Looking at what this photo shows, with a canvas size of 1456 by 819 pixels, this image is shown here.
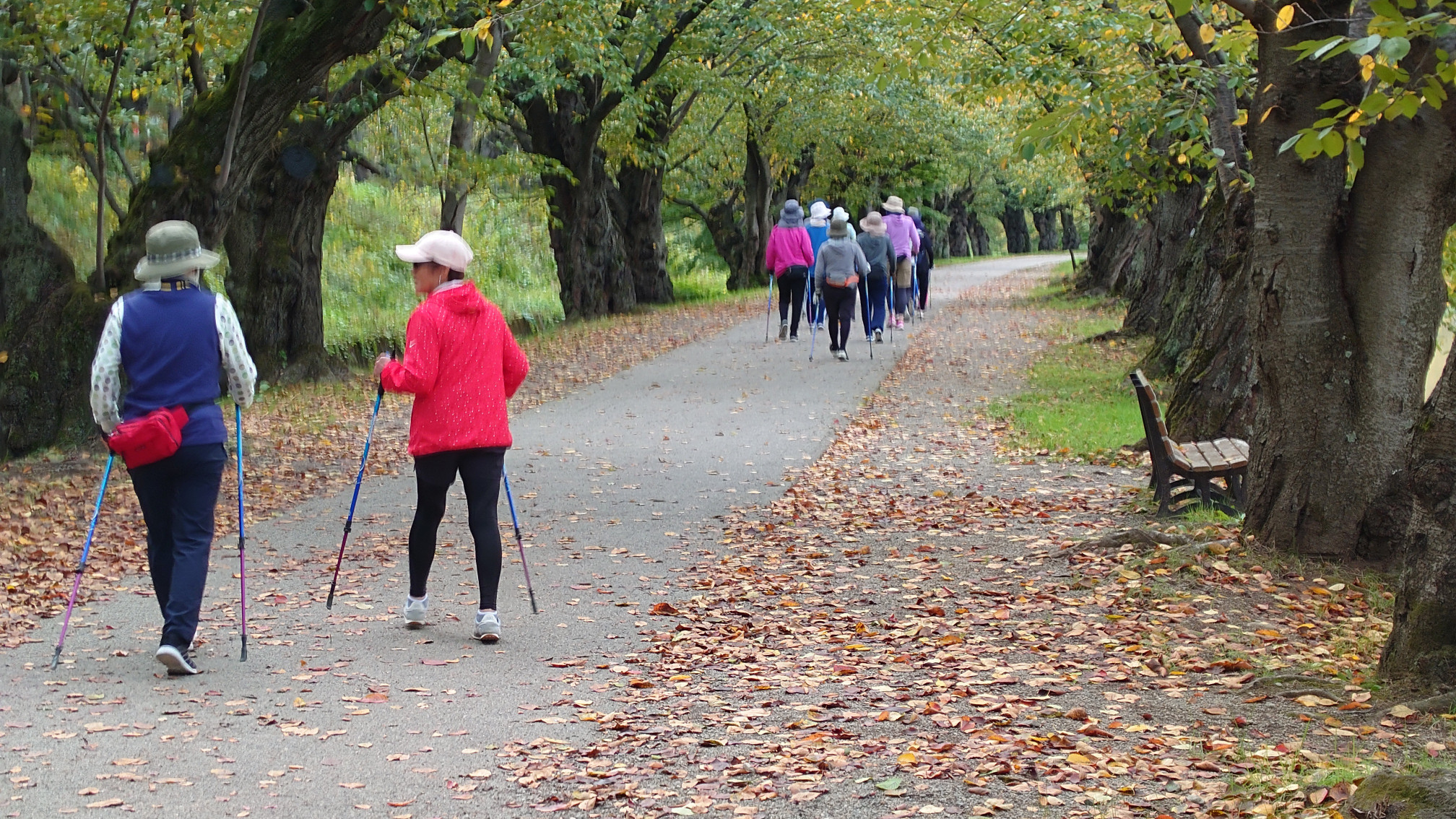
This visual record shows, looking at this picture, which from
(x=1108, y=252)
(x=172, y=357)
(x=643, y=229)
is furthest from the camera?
(x=1108, y=252)

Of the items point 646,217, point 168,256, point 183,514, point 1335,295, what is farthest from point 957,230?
point 183,514

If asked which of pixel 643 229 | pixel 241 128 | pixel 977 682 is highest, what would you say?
pixel 241 128

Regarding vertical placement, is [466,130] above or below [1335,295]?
above

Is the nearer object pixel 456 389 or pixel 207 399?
pixel 207 399

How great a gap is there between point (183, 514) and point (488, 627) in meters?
1.41

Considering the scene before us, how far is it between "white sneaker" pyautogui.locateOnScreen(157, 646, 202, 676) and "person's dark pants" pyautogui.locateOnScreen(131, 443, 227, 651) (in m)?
0.05

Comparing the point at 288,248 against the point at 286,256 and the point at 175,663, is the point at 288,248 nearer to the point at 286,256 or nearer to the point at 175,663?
the point at 286,256

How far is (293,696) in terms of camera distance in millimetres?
5898

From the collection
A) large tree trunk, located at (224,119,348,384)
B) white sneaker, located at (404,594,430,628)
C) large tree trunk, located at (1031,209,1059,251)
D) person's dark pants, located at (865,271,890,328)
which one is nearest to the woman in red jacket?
white sneaker, located at (404,594,430,628)

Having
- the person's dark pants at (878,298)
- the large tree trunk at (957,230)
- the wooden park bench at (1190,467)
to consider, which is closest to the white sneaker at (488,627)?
the wooden park bench at (1190,467)

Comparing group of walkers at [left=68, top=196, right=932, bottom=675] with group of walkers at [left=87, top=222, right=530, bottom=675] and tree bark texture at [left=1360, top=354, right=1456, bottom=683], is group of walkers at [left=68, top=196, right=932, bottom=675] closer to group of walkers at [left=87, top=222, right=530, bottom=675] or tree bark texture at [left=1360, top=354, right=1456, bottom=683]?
group of walkers at [left=87, top=222, right=530, bottom=675]

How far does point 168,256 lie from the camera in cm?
627

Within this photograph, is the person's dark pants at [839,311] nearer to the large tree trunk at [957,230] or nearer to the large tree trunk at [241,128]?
the large tree trunk at [241,128]

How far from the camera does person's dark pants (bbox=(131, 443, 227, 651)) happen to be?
6.19 meters
